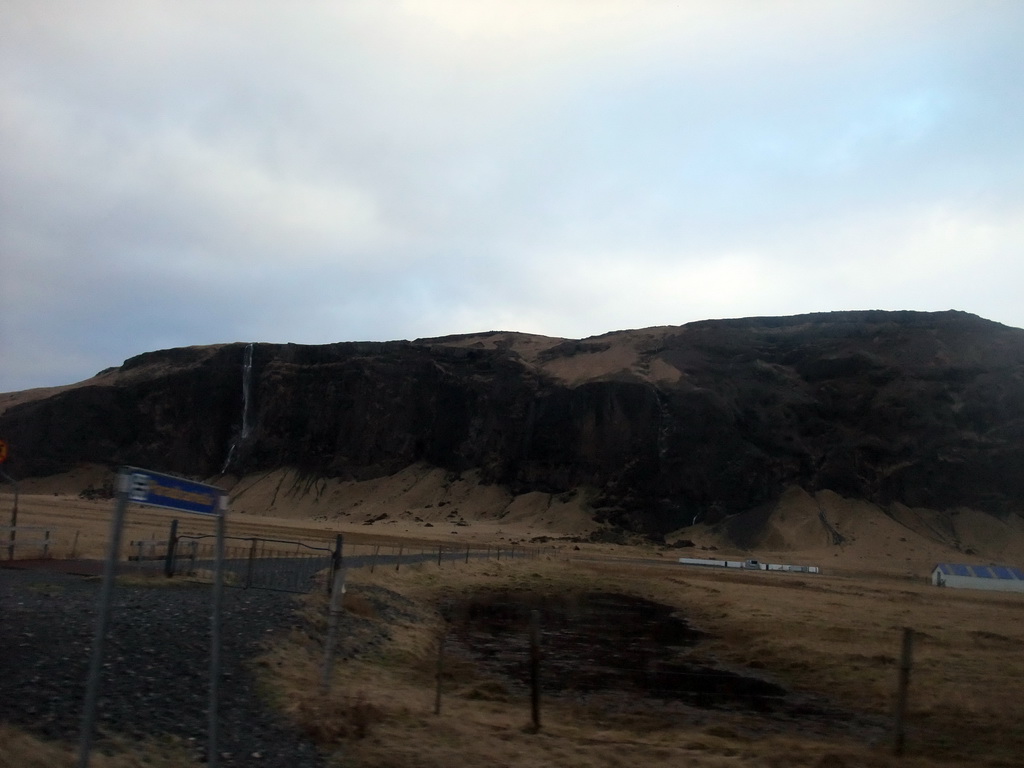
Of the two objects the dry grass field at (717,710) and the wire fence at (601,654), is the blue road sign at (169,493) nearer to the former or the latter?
the dry grass field at (717,710)

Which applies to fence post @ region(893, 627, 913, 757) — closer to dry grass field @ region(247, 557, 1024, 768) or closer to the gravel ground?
dry grass field @ region(247, 557, 1024, 768)

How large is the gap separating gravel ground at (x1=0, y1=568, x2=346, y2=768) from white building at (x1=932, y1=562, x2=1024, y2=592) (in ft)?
179

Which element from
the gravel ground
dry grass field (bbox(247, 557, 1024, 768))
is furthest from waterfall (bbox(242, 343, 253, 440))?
the gravel ground

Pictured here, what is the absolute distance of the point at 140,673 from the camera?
11.4 metres

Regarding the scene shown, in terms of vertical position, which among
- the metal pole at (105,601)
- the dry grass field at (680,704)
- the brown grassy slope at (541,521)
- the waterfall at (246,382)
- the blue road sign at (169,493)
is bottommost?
the brown grassy slope at (541,521)

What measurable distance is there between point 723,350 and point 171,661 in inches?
4289

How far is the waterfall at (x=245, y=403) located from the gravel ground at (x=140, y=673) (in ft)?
385

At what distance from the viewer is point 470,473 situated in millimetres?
115000

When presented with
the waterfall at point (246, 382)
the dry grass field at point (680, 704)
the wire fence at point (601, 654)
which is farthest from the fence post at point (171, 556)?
the waterfall at point (246, 382)

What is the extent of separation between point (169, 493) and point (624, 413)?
336ft

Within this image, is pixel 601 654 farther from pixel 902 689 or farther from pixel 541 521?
pixel 541 521

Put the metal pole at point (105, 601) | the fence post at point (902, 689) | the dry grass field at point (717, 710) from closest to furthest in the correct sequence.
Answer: the metal pole at point (105, 601), the dry grass field at point (717, 710), the fence post at point (902, 689)

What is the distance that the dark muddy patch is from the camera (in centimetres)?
1828

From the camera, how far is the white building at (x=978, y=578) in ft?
189
